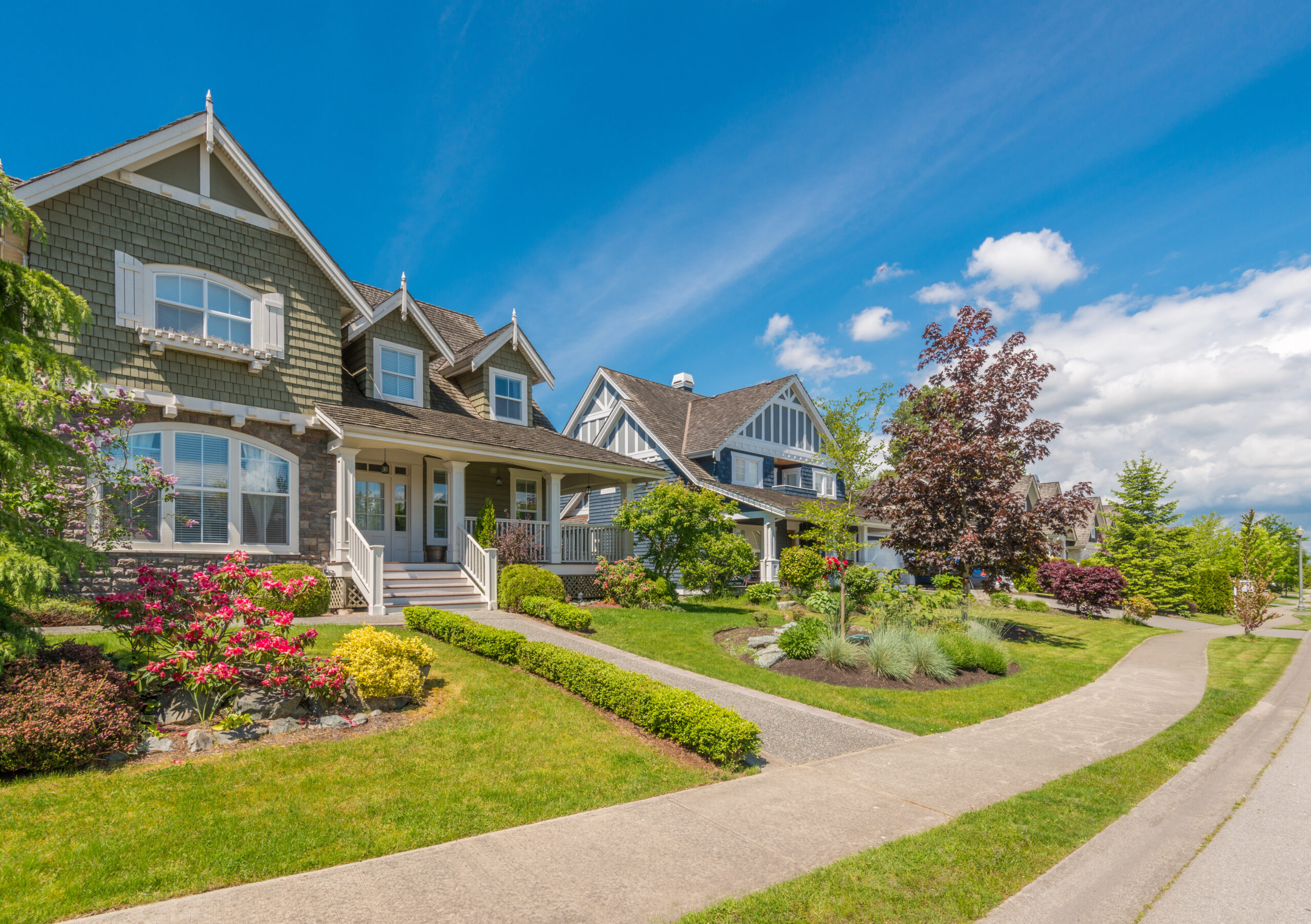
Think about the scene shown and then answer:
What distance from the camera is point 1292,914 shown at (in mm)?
4066

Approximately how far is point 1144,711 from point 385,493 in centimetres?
1592

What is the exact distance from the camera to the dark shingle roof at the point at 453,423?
14688mm

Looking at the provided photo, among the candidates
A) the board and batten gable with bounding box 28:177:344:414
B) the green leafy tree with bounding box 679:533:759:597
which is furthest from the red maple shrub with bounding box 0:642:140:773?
the green leafy tree with bounding box 679:533:759:597

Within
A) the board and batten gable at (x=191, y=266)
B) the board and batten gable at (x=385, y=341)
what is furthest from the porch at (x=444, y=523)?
the board and batten gable at (x=191, y=266)

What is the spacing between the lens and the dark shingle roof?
14688mm

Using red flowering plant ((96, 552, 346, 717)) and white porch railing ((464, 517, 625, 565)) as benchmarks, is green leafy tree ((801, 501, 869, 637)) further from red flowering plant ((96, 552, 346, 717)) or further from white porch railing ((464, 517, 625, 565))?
red flowering plant ((96, 552, 346, 717))

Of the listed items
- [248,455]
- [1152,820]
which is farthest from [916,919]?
[248,455]

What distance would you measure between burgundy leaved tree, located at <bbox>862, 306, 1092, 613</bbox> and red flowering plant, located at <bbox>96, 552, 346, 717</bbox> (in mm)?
13362

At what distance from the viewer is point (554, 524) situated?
1786cm

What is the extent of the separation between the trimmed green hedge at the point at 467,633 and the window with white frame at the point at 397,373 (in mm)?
7155

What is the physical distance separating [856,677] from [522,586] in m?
7.37

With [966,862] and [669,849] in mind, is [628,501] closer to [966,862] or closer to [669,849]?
[669,849]

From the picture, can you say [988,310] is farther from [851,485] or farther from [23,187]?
[23,187]

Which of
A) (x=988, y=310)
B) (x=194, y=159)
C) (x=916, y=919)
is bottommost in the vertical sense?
(x=916, y=919)
